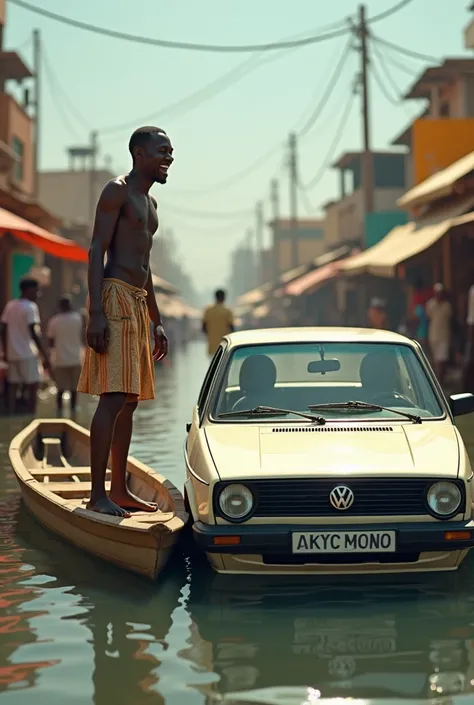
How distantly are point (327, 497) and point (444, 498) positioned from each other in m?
0.58

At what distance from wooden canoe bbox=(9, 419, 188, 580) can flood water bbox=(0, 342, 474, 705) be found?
5.8 inches

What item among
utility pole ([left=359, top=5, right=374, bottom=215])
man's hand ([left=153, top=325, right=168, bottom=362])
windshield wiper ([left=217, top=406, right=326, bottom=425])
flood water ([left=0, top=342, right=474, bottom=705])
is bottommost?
flood water ([left=0, top=342, right=474, bottom=705])

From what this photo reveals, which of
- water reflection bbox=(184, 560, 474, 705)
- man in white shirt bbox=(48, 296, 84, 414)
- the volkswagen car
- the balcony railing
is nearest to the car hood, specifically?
the volkswagen car

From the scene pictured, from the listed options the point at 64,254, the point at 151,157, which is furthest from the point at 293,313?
the point at 151,157

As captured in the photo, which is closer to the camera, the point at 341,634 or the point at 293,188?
the point at 341,634

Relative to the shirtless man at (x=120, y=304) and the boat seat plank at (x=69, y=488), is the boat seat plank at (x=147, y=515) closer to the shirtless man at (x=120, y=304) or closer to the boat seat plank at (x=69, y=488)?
the shirtless man at (x=120, y=304)

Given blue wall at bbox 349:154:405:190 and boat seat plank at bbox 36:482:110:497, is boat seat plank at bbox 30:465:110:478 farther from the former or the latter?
blue wall at bbox 349:154:405:190

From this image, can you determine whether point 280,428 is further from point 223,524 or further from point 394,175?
point 394,175

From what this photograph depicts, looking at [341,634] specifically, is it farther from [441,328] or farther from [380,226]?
[380,226]

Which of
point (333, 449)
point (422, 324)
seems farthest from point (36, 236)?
point (333, 449)

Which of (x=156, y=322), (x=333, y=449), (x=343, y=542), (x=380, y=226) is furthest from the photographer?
(x=380, y=226)

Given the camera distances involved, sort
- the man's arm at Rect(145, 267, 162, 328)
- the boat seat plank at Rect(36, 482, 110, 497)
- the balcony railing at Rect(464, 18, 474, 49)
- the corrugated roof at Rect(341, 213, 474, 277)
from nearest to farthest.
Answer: the man's arm at Rect(145, 267, 162, 328) → the boat seat plank at Rect(36, 482, 110, 497) → the corrugated roof at Rect(341, 213, 474, 277) → the balcony railing at Rect(464, 18, 474, 49)

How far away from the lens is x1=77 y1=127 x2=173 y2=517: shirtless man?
6.36m

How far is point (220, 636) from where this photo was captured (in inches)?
191
